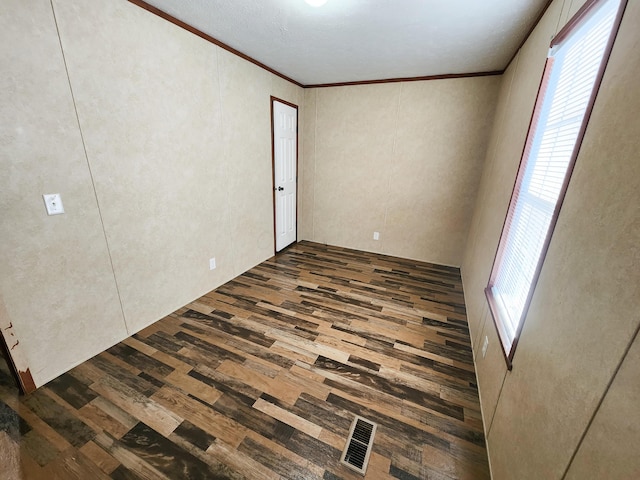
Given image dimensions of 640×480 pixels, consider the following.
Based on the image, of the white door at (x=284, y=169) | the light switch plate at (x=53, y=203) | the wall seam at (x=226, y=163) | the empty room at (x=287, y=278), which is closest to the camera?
the empty room at (x=287, y=278)

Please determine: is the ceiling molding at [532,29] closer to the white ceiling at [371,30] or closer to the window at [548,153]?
the white ceiling at [371,30]

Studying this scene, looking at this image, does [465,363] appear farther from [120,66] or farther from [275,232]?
[120,66]

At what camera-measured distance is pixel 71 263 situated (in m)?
1.66

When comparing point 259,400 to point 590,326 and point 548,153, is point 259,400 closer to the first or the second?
point 590,326

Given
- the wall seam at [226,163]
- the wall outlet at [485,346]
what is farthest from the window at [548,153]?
the wall seam at [226,163]

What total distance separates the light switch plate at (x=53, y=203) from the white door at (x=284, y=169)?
2.27 m

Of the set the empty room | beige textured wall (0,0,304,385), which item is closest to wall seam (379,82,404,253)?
the empty room

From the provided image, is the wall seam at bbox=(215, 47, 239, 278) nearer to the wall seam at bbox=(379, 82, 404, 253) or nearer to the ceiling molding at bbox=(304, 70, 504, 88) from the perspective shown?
the ceiling molding at bbox=(304, 70, 504, 88)

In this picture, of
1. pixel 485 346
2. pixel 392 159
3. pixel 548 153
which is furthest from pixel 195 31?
pixel 485 346

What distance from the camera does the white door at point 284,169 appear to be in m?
3.46

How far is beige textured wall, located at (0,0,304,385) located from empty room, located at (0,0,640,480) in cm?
1

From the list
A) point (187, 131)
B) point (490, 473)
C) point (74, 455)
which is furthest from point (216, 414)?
point (187, 131)

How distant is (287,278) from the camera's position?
3.14m

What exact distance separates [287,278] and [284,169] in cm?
163
